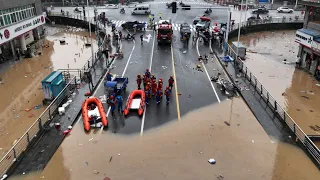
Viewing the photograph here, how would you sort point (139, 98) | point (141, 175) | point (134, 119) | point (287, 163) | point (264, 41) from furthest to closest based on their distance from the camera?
point (264, 41), point (139, 98), point (134, 119), point (287, 163), point (141, 175)

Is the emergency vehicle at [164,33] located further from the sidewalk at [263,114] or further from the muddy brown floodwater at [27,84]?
the sidewalk at [263,114]

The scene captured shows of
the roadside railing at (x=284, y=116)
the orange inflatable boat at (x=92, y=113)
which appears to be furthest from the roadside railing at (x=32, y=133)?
the roadside railing at (x=284, y=116)

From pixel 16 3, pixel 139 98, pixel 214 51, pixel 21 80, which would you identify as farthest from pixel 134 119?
pixel 16 3

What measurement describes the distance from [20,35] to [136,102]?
20.6 meters

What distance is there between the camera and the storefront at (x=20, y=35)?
2874 centimetres

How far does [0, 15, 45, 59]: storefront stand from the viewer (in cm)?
2874

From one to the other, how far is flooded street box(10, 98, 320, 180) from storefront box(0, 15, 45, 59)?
1753cm

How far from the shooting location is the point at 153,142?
50.4 feet

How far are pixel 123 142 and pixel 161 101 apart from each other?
17.9 feet

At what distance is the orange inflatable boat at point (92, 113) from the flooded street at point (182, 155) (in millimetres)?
626

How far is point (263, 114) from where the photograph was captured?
1808 centimetres

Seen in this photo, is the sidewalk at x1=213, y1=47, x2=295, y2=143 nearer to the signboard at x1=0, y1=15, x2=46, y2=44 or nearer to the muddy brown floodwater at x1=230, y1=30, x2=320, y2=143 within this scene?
the muddy brown floodwater at x1=230, y1=30, x2=320, y2=143

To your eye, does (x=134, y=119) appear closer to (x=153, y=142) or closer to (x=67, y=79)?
(x=153, y=142)

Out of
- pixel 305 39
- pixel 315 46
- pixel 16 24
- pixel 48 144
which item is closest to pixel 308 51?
pixel 305 39
